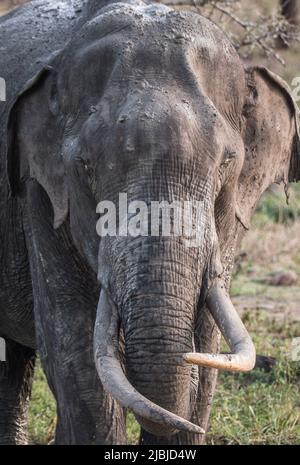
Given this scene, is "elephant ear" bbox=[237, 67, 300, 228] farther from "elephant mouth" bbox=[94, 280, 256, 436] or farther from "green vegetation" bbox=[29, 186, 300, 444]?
"green vegetation" bbox=[29, 186, 300, 444]

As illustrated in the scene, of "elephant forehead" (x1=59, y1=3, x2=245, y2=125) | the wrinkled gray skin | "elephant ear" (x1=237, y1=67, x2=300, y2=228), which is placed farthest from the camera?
"elephant ear" (x1=237, y1=67, x2=300, y2=228)

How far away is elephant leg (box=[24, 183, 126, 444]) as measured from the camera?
535 centimetres

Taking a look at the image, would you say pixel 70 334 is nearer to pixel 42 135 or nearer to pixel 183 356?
pixel 42 135

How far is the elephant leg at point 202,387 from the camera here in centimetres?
536

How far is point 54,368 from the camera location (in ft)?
18.0

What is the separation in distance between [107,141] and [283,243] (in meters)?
6.26

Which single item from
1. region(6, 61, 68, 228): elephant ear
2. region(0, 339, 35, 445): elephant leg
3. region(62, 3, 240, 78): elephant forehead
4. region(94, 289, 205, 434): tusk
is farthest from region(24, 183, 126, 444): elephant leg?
region(0, 339, 35, 445): elephant leg

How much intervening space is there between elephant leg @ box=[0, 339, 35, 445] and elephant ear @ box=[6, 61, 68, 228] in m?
1.60

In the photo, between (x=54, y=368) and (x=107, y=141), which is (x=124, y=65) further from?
(x=54, y=368)

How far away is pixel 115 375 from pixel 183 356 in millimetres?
282

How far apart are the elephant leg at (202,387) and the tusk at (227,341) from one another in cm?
32

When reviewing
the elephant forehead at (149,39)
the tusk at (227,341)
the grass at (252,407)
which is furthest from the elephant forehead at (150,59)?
the grass at (252,407)

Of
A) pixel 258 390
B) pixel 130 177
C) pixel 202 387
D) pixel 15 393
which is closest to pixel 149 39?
pixel 130 177

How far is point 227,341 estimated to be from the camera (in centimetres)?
468
